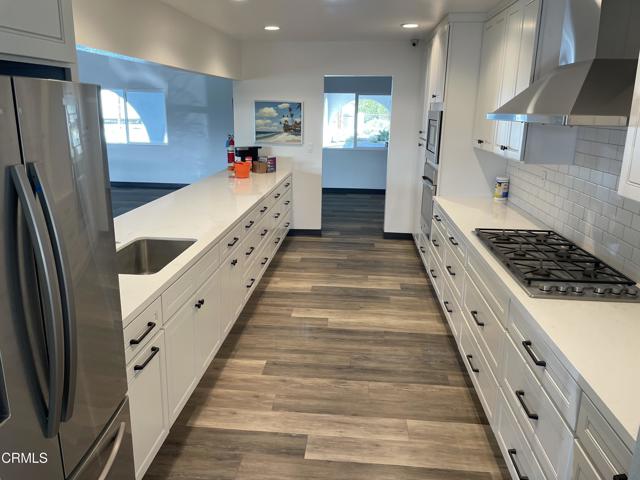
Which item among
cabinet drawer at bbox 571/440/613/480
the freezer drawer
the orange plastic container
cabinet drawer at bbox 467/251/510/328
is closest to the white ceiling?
the orange plastic container

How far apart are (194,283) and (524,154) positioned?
6.71 ft

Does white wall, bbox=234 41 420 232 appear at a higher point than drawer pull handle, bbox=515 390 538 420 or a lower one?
higher

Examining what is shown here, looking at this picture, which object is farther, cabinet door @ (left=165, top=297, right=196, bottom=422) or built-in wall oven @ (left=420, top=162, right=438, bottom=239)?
built-in wall oven @ (left=420, top=162, right=438, bottom=239)

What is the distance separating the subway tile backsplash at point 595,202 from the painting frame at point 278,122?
10.8 feet

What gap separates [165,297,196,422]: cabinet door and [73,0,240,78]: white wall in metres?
1.45

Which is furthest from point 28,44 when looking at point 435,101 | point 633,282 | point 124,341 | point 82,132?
point 435,101

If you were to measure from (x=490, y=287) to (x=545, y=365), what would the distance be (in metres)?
0.76

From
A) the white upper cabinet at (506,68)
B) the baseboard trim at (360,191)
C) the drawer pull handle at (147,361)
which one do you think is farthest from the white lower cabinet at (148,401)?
the baseboard trim at (360,191)

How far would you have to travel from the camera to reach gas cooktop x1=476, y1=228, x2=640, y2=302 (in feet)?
6.70

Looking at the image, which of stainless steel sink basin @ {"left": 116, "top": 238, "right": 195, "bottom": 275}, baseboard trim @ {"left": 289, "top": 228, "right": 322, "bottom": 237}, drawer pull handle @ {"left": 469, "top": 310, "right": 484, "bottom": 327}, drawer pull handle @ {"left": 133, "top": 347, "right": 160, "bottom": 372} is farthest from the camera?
baseboard trim @ {"left": 289, "top": 228, "right": 322, "bottom": 237}

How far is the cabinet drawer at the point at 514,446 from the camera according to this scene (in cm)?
186

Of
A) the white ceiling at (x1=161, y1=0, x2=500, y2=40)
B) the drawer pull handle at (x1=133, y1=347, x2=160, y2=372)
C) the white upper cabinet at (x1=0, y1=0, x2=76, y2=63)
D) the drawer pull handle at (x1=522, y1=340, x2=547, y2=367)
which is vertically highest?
the white ceiling at (x1=161, y1=0, x2=500, y2=40)

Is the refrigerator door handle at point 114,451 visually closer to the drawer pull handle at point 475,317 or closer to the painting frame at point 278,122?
the drawer pull handle at point 475,317

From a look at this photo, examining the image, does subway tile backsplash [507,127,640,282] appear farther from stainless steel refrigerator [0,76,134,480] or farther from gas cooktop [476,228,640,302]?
stainless steel refrigerator [0,76,134,480]
